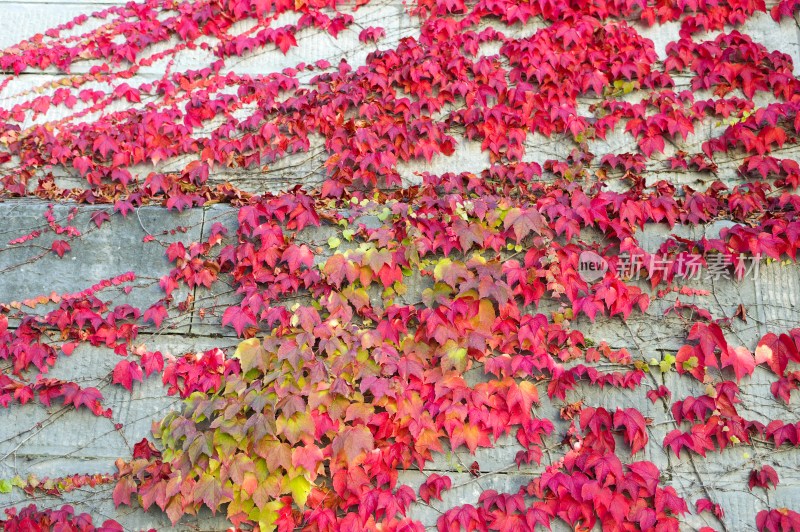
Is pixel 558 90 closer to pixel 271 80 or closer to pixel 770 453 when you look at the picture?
pixel 271 80

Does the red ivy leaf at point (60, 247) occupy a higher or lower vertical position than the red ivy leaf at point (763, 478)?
higher

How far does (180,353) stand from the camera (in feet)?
13.0

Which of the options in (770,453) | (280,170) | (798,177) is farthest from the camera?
(280,170)

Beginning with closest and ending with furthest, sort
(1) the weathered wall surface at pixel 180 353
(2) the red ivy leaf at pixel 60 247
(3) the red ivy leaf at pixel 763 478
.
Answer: (3) the red ivy leaf at pixel 763 478, (1) the weathered wall surface at pixel 180 353, (2) the red ivy leaf at pixel 60 247

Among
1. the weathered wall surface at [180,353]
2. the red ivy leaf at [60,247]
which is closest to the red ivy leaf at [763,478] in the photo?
the weathered wall surface at [180,353]

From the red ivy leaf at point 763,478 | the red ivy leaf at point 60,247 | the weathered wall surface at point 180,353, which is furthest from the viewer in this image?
the red ivy leaf at point 60,247

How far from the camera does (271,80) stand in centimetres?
479

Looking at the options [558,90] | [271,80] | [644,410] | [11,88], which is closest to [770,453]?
[644,410]

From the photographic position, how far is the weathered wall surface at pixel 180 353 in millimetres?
3584

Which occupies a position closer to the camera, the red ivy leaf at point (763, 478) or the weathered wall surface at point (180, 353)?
the red ivy leaf at point (763, 478)

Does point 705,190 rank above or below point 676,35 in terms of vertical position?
below

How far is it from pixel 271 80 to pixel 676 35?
8.74ft

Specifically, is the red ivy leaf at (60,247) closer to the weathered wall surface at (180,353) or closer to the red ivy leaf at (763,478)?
the weathered wall surface at (180,353)

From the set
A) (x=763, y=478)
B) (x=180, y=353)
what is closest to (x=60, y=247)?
(x=180, y=353)
